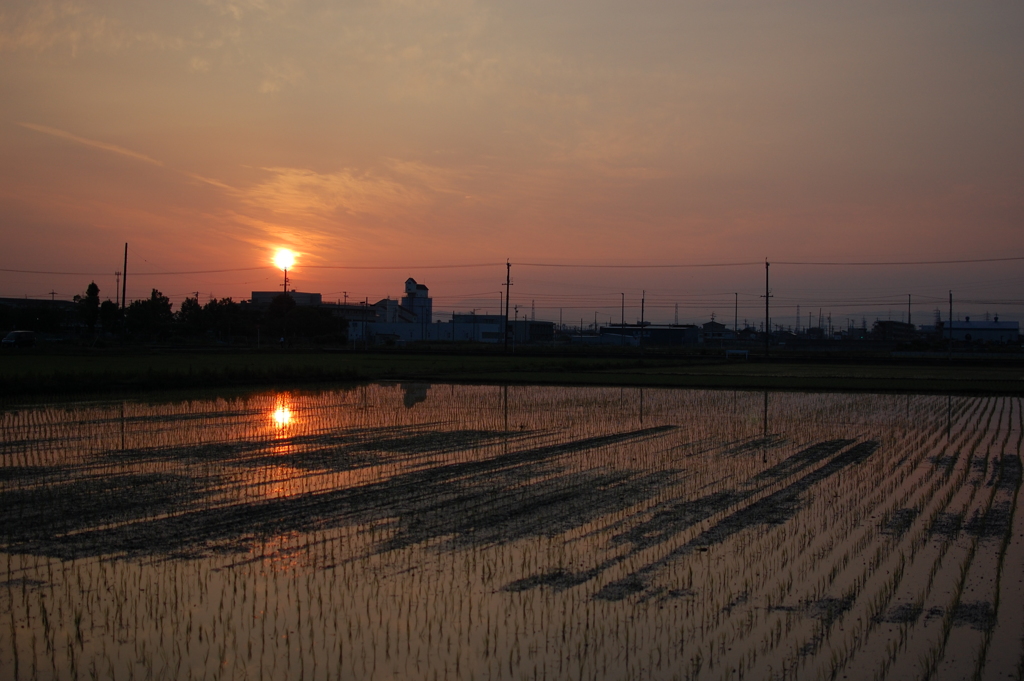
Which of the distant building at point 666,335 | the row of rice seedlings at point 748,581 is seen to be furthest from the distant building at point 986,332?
the row of rice seedlings at point 748,581

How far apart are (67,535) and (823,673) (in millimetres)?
6362

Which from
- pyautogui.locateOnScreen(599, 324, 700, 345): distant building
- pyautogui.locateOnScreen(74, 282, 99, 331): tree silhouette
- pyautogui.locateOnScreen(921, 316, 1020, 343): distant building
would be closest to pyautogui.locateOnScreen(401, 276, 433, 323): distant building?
pyautogui.locateOnScreen(599, 324, 700, 345): distant building

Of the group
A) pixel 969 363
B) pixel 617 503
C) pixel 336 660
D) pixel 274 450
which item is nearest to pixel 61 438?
pixel 274 450

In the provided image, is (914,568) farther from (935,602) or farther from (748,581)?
(748,581)

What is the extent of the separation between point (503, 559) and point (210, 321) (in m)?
76.6

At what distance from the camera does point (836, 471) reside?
1148cm

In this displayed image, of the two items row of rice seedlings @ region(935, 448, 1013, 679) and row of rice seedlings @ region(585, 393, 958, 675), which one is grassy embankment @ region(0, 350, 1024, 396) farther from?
row of rice seedlings @ region(935, 448, 1013, 679)

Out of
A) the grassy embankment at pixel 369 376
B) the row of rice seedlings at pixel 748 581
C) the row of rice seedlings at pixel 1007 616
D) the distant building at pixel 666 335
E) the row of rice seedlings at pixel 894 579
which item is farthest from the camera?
the distant building at pixel 666 335

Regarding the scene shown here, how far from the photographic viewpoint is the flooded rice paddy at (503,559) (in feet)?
16.0

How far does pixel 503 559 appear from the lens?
267 inches

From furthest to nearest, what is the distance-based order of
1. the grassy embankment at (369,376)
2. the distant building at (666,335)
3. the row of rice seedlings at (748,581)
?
1. the distant building at (666,335)
2. the grassy embankment at (369,376)
3. the row of rice seedlings at (748,581)

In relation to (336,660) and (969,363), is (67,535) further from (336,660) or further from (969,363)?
(969,363)

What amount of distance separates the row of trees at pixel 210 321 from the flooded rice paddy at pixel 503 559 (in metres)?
62.0

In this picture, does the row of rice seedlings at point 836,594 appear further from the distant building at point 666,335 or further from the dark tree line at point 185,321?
the distant building at point 666,335
